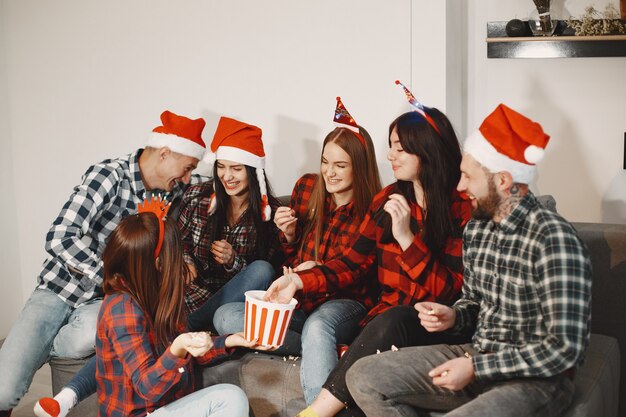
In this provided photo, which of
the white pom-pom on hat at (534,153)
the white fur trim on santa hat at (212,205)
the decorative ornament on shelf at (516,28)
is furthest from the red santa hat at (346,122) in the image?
the white pom-pom on hat at (534,153)

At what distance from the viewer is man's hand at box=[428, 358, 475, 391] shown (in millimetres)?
2176

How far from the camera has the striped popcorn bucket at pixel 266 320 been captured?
234 cm

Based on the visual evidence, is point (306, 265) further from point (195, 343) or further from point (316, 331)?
point (195, 343)

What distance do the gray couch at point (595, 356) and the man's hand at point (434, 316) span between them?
19.9 inches

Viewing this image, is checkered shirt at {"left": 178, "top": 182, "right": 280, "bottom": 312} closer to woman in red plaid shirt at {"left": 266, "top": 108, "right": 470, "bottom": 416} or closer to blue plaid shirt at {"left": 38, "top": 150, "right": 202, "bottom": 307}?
blue plaid shirt at {"left": 38, "top": 150, "right": 202, "bottom": 307}

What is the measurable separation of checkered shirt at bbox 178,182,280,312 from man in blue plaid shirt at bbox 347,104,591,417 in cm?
99

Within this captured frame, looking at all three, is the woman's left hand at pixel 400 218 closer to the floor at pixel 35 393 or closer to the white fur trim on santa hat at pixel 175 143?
the white fur trim on santa hat at pixel 175 143

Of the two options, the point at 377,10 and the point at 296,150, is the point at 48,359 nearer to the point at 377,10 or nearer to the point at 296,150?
the point at 296,150

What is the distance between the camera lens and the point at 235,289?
10.0ft

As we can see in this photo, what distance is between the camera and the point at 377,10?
11.0 ft

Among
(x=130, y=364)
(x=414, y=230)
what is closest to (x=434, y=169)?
(x=414, y=230)

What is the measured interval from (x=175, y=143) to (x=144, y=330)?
104 centimetres

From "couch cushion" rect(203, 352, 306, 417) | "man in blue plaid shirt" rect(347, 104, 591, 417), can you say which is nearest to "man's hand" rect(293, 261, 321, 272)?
"couch cushion" rect(203, 352, 306, 417)

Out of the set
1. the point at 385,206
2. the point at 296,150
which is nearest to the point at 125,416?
the point at 385,206
